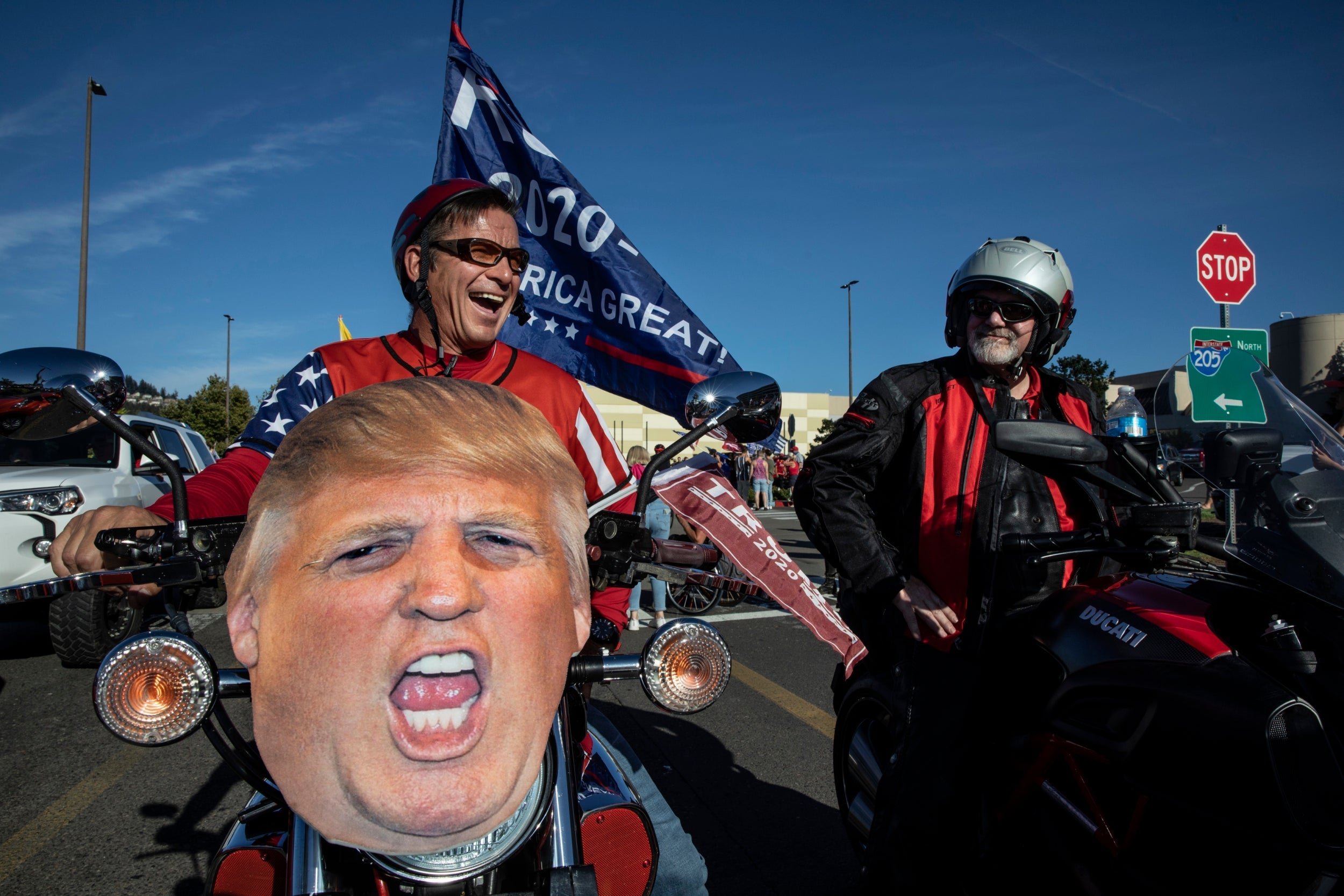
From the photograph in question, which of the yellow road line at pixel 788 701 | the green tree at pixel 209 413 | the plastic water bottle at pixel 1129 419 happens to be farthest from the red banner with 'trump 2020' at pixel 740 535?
the green tree at pixel 209 413

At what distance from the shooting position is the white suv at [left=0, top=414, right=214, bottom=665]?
17.7ft

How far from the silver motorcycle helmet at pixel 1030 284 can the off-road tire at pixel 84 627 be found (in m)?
5.47

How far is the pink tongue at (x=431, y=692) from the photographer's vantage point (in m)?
0.65

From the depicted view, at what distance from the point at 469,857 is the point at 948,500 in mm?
1898

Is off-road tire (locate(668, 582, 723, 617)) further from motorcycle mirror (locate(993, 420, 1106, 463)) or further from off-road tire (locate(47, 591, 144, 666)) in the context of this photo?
motorcycle mirror (locate(993, 420, 1106, 463))

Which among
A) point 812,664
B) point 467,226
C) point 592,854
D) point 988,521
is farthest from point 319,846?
point 812,664

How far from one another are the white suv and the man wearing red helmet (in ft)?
12.0

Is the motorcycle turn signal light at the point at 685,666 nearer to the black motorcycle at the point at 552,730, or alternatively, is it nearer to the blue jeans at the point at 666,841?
the black motorcycle at the point at 552,730

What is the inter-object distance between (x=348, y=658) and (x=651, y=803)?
1.14 metres

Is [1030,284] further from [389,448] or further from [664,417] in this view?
[664,417]

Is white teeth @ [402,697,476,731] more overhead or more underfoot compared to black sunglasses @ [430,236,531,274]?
more underfoot

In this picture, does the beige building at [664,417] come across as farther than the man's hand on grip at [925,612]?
Yes

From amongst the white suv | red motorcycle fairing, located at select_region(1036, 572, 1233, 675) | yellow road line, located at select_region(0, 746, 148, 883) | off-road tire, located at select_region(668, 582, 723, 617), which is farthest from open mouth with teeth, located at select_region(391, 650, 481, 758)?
off-road tire, located at select_region(668, 582, 723, 617)

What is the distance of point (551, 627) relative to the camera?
748 mm
